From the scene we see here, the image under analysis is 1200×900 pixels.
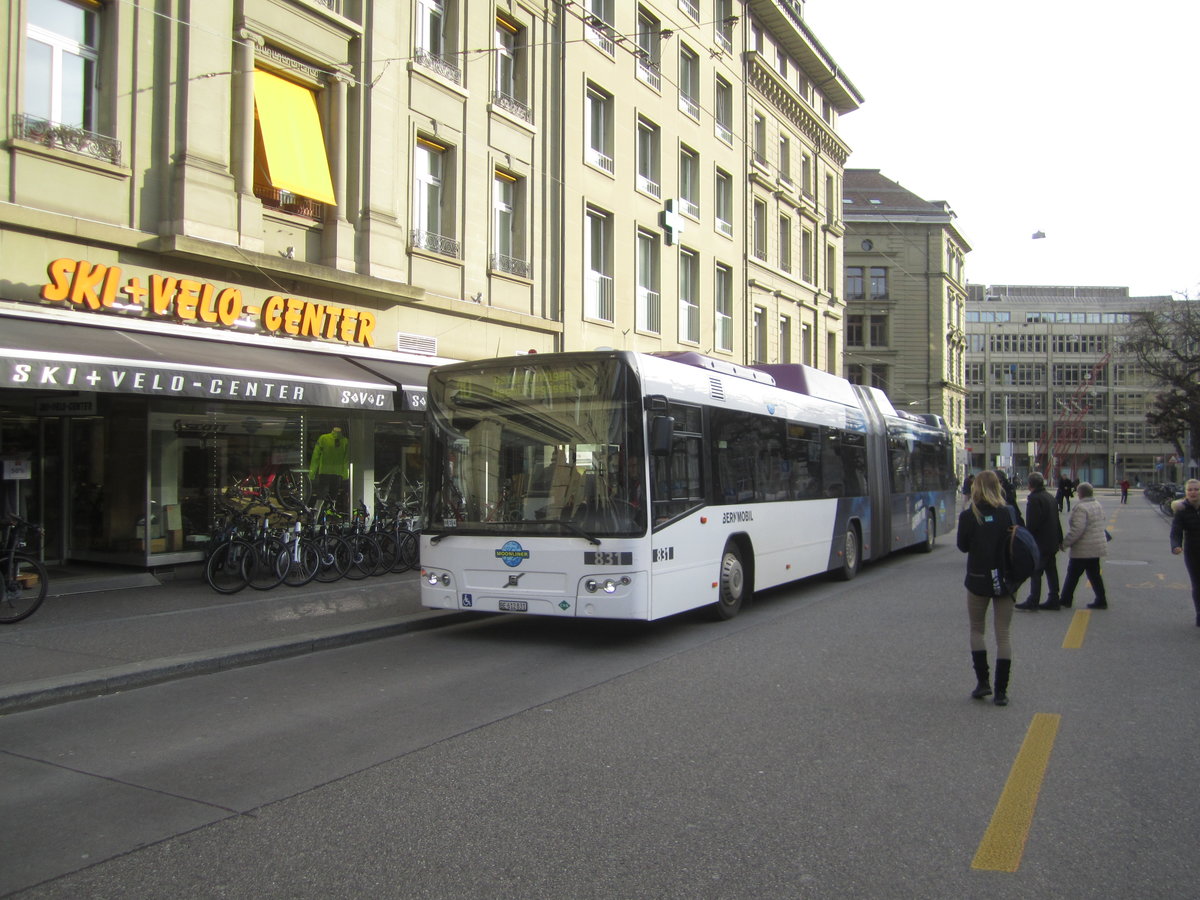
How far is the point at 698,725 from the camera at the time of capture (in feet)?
21.1

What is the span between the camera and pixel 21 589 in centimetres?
997

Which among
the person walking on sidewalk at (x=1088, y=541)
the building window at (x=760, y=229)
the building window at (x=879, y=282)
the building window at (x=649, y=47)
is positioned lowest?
the person walking on sidewalk at (x=1088, y=541)

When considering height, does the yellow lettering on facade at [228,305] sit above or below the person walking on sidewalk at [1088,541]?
above

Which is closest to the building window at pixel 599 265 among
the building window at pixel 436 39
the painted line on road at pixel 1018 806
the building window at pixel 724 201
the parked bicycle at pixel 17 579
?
the building window at pixel 436 39

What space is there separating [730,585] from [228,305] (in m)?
7.92

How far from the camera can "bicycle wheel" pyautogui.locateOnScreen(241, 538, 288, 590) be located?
41.5 ft

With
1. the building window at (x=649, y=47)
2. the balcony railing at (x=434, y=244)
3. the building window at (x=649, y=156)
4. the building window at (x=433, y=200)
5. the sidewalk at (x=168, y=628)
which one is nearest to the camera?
the sidewalk at (x=168, y=628)

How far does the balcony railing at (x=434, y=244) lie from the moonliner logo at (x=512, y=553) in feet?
30.8

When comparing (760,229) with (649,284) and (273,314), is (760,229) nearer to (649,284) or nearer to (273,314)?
(649,284)

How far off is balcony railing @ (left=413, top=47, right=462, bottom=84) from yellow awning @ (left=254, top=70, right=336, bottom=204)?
8.79 ft

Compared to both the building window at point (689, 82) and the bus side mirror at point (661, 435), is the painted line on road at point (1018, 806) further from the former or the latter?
the building window at point (689, 82)

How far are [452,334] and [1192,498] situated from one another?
1241cm

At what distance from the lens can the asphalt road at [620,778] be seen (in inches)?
159

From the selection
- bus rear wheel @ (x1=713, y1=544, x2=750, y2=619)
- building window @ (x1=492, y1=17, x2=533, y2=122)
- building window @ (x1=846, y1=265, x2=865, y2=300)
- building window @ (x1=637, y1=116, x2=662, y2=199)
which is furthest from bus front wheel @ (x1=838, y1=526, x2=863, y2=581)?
building window @ (x1=846, y1=265, x2=865, y2=300)
